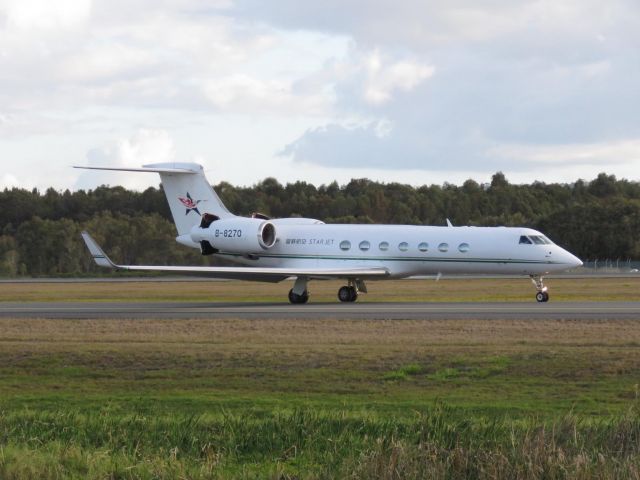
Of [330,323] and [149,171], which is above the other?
[149,171]

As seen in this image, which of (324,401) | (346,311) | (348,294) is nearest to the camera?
(324,401)

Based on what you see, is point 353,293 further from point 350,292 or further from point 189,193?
point 189,193

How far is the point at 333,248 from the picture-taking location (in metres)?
38.7

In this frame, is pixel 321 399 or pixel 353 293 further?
pixel 353 293

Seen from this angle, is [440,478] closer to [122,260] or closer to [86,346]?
[86,346]

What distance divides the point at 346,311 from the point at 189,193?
499 inches

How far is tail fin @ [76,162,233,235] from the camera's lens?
138 ft

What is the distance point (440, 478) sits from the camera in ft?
36.7

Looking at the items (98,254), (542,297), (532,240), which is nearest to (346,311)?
(542,297)

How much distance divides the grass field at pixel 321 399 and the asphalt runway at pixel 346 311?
7.07ft

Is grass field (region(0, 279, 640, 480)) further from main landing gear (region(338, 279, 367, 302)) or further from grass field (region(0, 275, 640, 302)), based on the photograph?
grass field (region(0, 275, 640, 302))

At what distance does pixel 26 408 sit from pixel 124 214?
3201 inches

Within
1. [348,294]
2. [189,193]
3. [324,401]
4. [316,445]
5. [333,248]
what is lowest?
[316,445]

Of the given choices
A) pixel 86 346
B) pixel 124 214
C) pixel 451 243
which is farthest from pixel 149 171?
pixel 124 214
